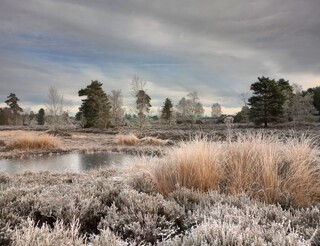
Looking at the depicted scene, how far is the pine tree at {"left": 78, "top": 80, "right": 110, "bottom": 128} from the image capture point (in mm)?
47500

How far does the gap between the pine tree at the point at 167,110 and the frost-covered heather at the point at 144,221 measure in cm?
6330

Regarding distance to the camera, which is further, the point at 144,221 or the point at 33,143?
the point at 33,143

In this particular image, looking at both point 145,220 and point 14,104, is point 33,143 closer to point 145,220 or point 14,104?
point 145,220

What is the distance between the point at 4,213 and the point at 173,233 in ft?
5.84

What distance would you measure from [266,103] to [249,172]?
4130cm

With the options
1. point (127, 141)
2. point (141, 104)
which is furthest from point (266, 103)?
point (127, 141)

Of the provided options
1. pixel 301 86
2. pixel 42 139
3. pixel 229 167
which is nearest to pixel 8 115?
pixel 42 139

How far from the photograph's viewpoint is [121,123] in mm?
62531

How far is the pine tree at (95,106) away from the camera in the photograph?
47.5m

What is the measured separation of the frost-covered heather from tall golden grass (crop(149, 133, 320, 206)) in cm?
82

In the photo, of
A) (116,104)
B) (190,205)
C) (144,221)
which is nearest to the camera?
(144,221)

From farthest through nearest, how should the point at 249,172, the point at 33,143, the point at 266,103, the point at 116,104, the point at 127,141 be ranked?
the point at 116,104 < the point at 266,103 < the point at 127,141 < the point at 33,143 < the point at 249,172

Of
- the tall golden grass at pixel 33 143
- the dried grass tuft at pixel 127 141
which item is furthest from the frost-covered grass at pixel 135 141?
the tall golden grass at pixel 33 143

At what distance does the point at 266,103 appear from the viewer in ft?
144
